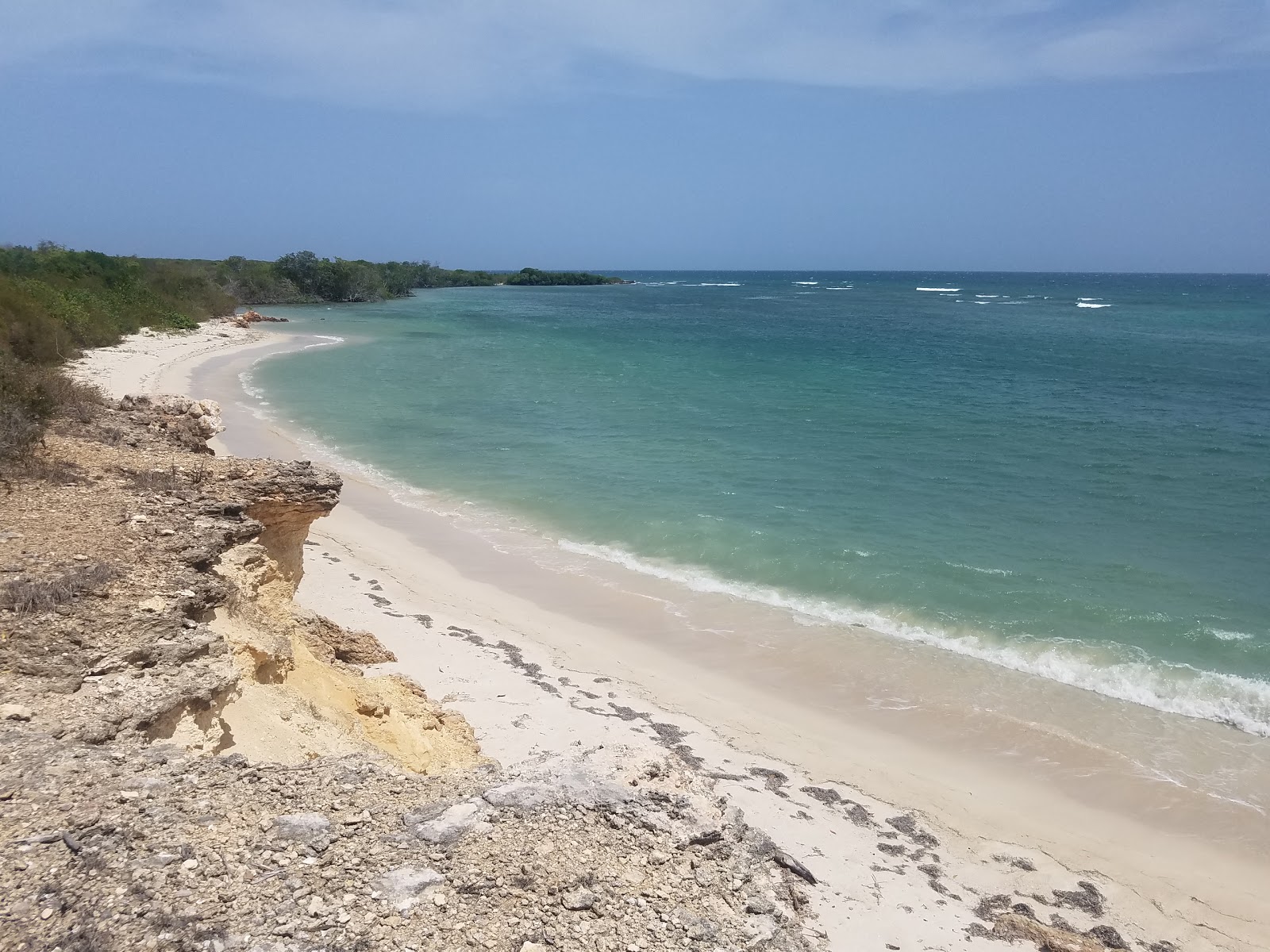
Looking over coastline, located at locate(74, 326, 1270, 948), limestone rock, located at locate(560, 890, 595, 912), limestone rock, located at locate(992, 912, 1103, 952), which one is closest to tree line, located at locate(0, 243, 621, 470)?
coastline, located at locate(74, 326, 1270, 948)

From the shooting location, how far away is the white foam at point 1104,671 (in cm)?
1098

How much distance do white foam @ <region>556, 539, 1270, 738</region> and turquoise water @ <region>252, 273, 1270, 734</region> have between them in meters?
0.04

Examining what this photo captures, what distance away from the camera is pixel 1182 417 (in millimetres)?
28719

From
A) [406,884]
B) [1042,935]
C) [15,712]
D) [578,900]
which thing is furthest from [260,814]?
[1042,935]

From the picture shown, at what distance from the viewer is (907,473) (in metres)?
21.8

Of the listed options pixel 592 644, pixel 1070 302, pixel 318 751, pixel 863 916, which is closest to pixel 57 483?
pixel 318 751

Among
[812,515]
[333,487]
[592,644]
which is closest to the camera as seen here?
[333,487]

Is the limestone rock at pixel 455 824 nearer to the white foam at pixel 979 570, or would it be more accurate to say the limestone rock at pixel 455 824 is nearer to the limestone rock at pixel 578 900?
the limestone rock at pixel 578 900

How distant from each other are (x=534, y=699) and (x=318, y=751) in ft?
13.2

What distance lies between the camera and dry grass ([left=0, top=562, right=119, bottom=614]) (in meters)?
6.07

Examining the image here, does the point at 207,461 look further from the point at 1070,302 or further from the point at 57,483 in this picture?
the point at 1070,302

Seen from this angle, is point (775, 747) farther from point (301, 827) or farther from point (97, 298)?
point (97, 298)

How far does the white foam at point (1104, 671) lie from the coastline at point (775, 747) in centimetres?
269

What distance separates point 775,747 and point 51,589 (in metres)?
7.45
